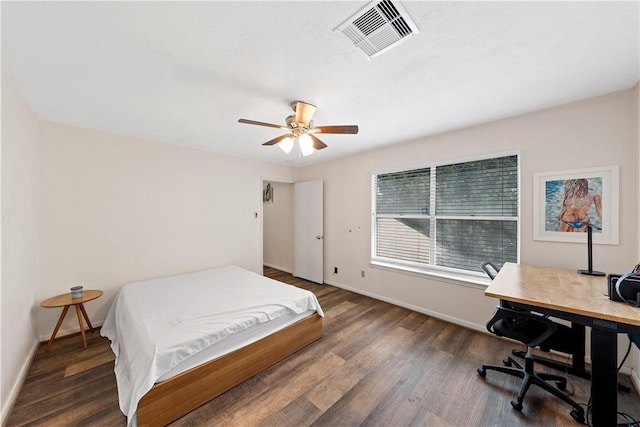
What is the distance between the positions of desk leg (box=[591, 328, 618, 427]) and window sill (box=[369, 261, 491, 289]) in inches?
53.8

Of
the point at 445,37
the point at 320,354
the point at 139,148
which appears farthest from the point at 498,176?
the point at 139,148

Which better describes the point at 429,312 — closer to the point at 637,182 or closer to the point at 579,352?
the point at 579,352

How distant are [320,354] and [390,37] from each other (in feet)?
8.61

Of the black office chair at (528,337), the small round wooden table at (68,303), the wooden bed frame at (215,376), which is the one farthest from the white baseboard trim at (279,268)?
the black office chair at (528,337)

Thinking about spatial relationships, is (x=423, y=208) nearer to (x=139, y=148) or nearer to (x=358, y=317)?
(x=358, y=317)

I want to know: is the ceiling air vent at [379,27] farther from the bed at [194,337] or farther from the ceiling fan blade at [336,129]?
the bed at [194,337]

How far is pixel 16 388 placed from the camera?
1748 millimetres

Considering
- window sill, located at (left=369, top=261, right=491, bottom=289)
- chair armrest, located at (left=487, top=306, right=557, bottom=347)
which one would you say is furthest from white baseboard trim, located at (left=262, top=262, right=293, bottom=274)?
chair armrest, located at (left=487, top=306, right=557, bottom=347)

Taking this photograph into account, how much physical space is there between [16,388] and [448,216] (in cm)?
437

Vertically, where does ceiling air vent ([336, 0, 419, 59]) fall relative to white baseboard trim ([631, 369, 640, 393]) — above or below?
above

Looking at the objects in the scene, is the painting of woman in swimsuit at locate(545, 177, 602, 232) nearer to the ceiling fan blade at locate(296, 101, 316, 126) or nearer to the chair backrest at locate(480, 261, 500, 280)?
the chair backrest at locate(480, 261, 500, 280)

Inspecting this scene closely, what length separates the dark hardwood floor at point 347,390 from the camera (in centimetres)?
158

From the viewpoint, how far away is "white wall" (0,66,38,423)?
5.30 ft

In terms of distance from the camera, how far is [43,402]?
169 cm
